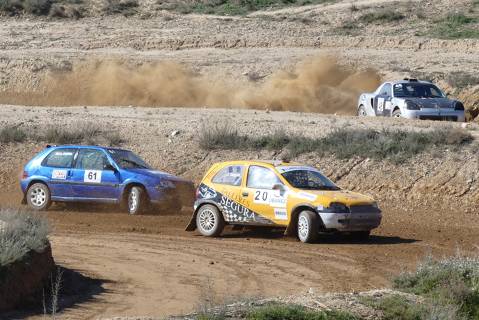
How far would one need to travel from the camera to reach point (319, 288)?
14312 millimetres

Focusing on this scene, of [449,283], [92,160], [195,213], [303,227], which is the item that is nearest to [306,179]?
[303,227]

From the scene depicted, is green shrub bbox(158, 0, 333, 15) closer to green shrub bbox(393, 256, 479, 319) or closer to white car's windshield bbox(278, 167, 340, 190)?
white car's windshield bbox(278, 167, 340, 190)

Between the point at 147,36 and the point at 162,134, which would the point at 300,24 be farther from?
the point at 162,134

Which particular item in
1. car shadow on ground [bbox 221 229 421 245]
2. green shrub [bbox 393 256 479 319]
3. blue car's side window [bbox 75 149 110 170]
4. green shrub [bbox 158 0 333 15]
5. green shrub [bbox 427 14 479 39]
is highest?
green shrub [bbox 158 0 333 15]

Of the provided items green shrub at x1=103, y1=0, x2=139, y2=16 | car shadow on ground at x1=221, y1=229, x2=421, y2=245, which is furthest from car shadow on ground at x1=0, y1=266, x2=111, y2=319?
green shrub at x1=103, y1=0, x2=139, y2=16

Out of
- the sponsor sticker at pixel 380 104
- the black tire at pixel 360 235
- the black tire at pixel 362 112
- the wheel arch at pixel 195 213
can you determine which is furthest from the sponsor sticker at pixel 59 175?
the black tire at pixel 362 112

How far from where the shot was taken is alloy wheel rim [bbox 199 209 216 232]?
755 inches

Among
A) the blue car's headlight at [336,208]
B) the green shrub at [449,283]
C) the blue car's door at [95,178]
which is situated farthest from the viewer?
the blue car's door at [95,178]

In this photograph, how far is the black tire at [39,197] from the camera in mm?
22812

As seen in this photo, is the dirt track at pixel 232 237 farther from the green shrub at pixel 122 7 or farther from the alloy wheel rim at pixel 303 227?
the green shrub at pixel 122 7

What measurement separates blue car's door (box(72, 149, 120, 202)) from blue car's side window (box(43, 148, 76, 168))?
0.18m

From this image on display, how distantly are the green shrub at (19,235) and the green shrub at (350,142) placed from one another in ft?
38.4

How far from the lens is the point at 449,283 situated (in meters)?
12.4

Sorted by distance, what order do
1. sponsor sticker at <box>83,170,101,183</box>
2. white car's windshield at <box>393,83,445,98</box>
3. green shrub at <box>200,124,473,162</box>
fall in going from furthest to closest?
white car's windshield at <box>393,83,445,98</box> < green shrub at <box>200,124,473,162</box> < sponsor sticker at <box>83,170,101,183</box>
